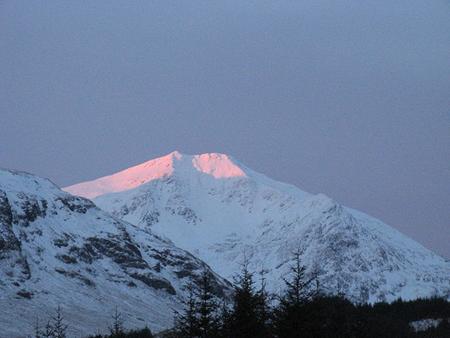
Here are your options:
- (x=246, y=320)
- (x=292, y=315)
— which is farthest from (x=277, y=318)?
(x=246, y=320)

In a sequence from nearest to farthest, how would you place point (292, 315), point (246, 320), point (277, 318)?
point (292, 315)
point (277, 318)
point (246, 320)

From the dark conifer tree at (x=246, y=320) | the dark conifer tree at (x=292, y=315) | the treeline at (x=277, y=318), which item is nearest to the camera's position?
the dark conifer tree at (x=292, y=315)

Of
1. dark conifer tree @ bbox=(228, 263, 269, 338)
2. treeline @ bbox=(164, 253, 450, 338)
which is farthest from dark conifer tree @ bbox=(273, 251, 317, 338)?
dark conifer tree @ bbox=(228, 263, 269, 338)

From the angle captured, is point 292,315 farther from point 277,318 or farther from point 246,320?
point 246,320

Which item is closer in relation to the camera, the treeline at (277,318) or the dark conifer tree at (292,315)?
the dark conifer tree at (292,315)

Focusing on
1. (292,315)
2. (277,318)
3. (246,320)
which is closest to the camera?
(292,315)

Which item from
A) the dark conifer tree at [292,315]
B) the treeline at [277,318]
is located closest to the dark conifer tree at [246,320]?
the treeline at [277,318]

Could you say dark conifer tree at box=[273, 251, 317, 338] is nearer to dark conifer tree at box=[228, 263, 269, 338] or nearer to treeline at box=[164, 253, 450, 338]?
treeline at box=[164, 253, 450, 338]

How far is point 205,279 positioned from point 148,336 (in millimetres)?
81959

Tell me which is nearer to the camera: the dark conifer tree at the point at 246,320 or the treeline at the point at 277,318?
the treeline at the point at 277,318

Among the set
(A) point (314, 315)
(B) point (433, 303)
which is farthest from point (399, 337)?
(A) point (314, 315)

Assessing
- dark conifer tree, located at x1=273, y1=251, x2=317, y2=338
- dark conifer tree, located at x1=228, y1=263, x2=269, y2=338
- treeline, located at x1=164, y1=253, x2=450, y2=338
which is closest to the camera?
dark conifer tree, located at x1=273, y1=251, x2=317, y2=338

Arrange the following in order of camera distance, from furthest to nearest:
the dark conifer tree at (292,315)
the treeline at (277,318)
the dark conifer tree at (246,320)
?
1. the dark conifer tree at (246,320)
2. the treeline at (277,318)
3. the dark conifer tree at (292,315)

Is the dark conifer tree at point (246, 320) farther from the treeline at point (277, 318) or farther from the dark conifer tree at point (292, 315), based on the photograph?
the dark conifer tree at point (292, 315)
